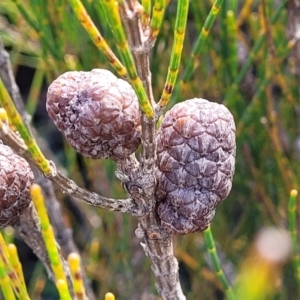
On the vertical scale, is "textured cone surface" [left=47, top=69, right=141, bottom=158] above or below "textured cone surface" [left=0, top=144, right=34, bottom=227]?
above

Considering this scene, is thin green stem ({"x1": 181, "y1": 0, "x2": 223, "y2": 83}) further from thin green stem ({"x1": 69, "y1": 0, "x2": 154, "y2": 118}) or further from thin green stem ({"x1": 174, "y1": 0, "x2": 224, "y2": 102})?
thin green stem ({"x1": 69, "y1": 0, "x2": 154, "y2": 118})

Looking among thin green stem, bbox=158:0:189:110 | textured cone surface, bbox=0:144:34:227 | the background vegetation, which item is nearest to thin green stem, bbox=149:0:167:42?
thin green stem, bbox=158:0:189:110

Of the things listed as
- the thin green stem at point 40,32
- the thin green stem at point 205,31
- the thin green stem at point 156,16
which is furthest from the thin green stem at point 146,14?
the thin green stem at point 40,32

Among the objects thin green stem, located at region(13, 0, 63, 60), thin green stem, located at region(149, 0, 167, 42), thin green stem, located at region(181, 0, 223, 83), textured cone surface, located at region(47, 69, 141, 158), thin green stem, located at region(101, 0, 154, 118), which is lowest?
textured cone surface, located at region(47, 69, 141, 158)

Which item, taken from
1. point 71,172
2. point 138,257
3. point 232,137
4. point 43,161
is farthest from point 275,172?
point 43,161

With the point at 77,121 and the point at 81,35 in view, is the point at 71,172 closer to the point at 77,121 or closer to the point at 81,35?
the point at 81,35

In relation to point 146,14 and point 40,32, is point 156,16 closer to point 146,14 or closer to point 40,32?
point 146,14
